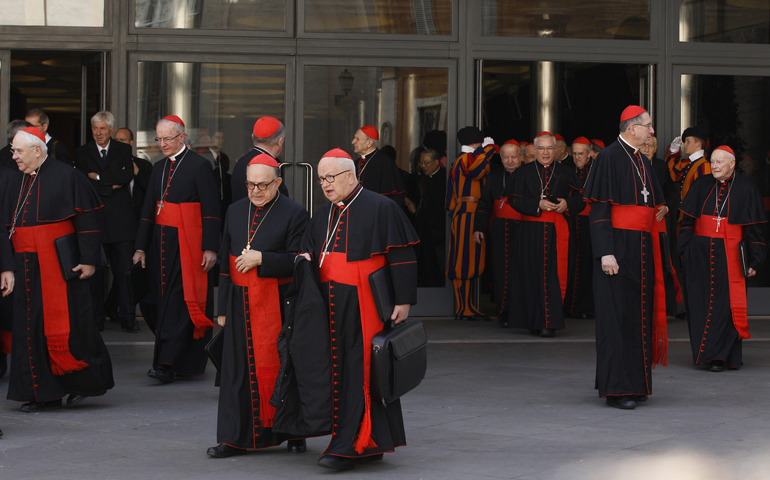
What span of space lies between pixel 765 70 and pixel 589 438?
711 centimetres

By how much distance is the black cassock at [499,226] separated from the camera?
10.1m

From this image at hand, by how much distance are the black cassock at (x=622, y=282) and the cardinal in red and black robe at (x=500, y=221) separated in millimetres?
3460

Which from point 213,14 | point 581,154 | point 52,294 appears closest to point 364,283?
point 52,294

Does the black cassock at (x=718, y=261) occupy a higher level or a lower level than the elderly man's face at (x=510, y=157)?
lower

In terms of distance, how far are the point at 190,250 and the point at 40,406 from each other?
1.48 m

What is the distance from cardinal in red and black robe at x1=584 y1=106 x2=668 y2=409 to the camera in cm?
648

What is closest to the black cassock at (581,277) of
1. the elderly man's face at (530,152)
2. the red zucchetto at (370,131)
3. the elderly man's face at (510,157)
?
the elderly man's face at (530,152)

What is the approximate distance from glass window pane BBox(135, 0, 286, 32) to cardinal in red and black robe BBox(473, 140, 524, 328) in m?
2.65

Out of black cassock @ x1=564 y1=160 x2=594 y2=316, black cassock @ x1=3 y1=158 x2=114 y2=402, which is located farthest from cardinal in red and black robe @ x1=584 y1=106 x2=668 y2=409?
black cassock @ x1=564 y1=160 x2=594 y2=316

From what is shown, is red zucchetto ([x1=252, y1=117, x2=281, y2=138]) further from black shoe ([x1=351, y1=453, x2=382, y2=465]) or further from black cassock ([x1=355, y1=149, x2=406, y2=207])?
black cassock ([x1=355, y1=149, x2=406, y2=207])

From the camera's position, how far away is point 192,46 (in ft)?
34.0

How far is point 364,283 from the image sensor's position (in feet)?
16.3

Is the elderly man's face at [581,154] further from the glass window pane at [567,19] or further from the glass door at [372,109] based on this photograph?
the glass door at [372,109]

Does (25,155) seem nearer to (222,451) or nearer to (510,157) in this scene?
(222,451)
